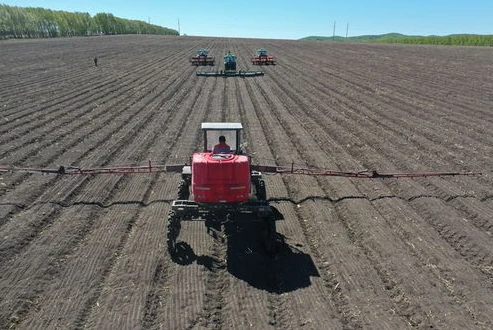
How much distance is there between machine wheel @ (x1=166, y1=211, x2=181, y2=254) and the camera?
6800mm

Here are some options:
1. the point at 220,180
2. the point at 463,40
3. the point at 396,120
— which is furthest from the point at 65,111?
the point at 463,40

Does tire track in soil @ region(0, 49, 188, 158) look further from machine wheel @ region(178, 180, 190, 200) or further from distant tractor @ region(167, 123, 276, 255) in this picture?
distant tractor @ region(167, 123, 276, 255)

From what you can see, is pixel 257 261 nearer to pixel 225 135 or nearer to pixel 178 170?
pixel 178 170

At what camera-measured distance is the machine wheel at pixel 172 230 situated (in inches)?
268

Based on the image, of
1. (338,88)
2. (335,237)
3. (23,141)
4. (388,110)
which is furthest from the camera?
(338,88)

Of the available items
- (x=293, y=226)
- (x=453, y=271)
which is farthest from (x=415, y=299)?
(x=293, y=226)

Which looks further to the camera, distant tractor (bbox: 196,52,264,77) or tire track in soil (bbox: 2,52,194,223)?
distant tractor (bbox: 196,52,264,77)

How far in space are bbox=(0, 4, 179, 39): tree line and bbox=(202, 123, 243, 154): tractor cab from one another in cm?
8047

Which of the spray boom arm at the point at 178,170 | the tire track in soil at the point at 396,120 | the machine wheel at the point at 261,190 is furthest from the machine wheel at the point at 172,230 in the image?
the tire track in soil at the point at 396,120

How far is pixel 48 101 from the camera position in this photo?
19.6 meters

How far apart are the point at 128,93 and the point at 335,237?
57.1 ft

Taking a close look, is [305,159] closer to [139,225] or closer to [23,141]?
[139,225]

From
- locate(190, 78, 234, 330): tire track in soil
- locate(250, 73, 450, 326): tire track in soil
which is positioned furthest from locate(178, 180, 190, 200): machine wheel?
locate(250, 73, 450, 326): tire track in soil

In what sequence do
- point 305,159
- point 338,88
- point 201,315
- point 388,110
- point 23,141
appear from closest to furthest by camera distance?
point 201,315, point 305,159, point 23,141, point 388,110, point 338,88
